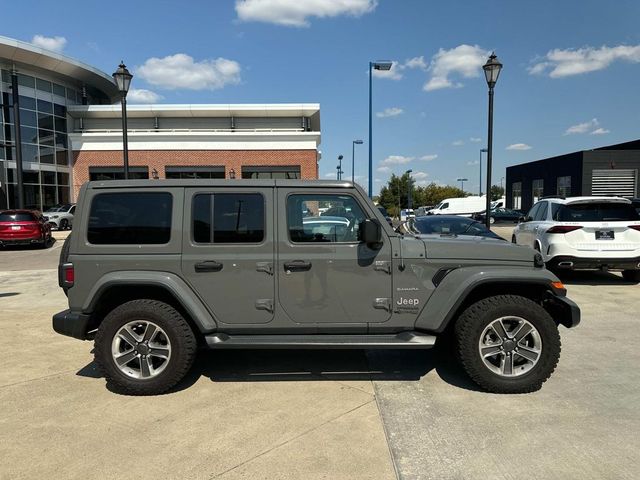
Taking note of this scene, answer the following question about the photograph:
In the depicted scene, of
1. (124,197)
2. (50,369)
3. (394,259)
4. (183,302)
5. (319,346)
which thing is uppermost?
(124,197)

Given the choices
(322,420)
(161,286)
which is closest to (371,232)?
(322,420)

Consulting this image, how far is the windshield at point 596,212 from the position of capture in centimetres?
888

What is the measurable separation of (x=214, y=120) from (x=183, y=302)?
106 feet

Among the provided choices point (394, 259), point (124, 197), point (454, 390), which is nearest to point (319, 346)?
point (394, 259)

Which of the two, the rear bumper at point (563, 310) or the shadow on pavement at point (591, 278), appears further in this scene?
the shadow on pavement at point (591, 278)

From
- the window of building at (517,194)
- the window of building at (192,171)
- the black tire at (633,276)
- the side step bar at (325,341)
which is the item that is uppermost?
the window of building at (192,171)

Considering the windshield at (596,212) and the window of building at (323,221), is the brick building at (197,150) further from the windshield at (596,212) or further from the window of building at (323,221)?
the window of building at (323,221)

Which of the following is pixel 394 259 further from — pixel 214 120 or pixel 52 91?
pixel 52 91

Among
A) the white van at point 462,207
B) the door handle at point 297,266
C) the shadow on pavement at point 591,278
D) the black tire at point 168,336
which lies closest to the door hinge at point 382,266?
the door handle at point 297,266

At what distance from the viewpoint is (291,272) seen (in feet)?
13.5

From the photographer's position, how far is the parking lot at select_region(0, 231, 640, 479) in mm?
3059

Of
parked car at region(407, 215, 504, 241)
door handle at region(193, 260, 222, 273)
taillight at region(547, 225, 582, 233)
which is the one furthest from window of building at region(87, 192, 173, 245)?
taillight at region(547, 225, 582, 233)

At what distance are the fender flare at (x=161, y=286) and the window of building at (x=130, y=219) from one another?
0.29 meters

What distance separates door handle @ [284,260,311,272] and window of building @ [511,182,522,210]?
49.6 metres
